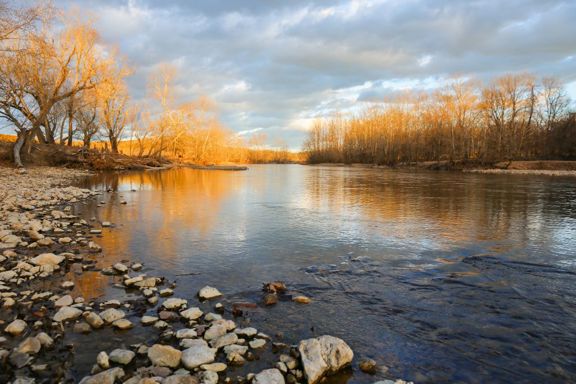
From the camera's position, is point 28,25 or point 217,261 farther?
point 28,25

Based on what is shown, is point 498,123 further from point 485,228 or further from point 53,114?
point 53,114

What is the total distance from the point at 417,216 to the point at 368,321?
936 centimetres

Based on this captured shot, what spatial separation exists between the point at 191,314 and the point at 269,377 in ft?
5.84

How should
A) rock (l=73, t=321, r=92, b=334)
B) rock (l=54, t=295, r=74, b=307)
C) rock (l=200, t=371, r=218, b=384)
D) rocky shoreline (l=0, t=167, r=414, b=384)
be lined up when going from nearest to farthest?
rock (l=200, t=371, r=218, b=384)
rocky shoreline (l=0, t=167, r=414, b=384)
rock (l=73, t=321, r=92, b=334)
rock (l=54, t=295, r=74, b=307)

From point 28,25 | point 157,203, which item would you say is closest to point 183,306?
point 157,203

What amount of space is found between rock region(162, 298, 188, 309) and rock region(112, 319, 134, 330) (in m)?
0.62

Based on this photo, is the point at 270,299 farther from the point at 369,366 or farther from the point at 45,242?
the point at 45,242

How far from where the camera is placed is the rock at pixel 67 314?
4754mm

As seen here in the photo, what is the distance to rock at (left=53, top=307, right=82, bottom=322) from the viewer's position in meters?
4.75

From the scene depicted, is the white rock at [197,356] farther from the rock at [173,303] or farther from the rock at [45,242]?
the rock at [45,242]

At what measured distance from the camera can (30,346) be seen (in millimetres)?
A: 3971

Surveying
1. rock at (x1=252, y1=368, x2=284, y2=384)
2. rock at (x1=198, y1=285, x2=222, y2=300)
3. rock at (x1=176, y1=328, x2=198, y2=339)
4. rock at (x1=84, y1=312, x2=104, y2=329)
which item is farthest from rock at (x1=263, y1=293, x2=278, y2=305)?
rock at (x1=84, y1=312, x2=104, y2=329)

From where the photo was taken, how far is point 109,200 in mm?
16703

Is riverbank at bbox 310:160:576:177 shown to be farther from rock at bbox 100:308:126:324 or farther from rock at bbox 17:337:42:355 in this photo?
rock at bbox 17:337:42:355
